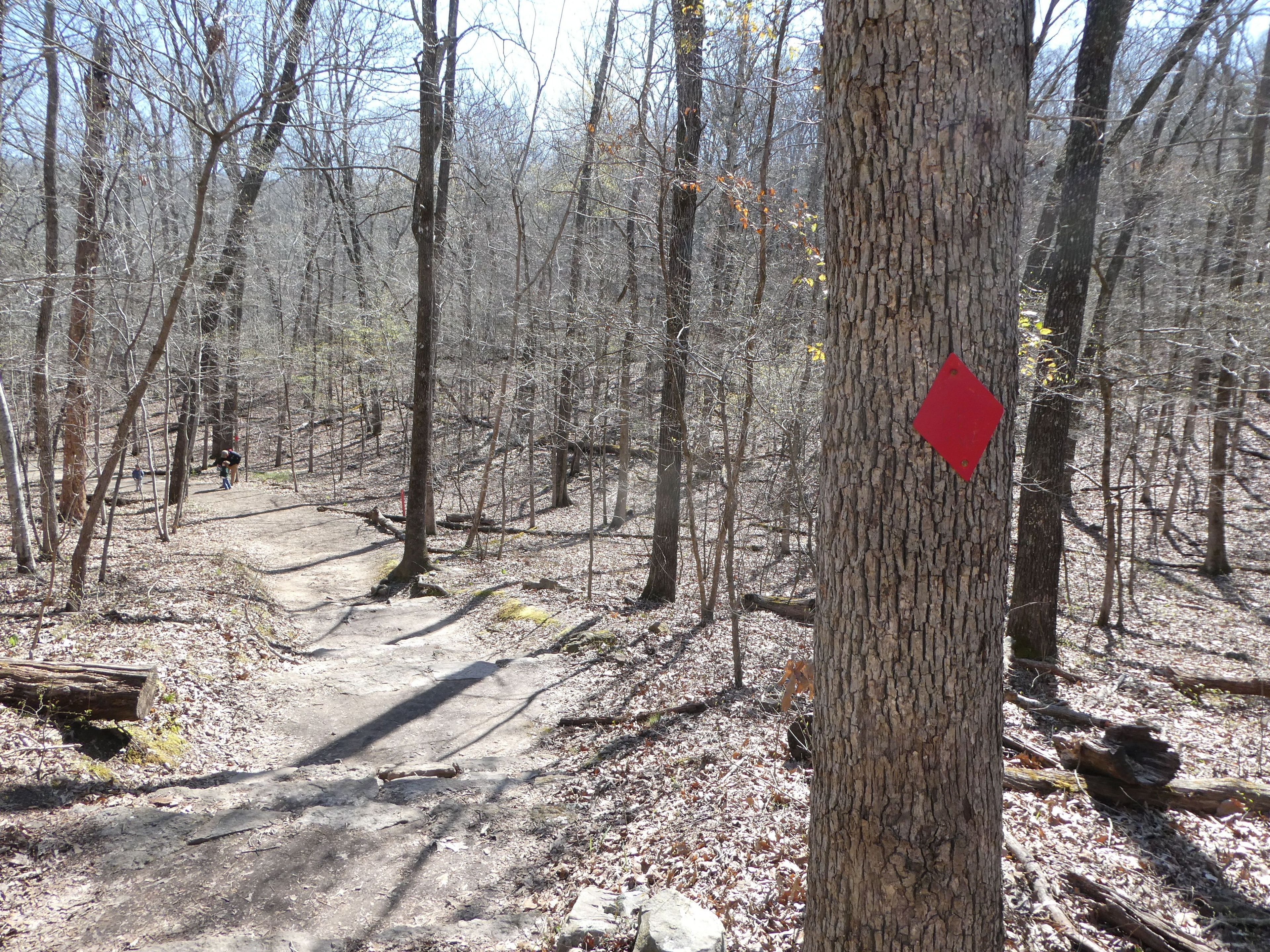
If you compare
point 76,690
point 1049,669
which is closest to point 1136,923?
point 1049,669

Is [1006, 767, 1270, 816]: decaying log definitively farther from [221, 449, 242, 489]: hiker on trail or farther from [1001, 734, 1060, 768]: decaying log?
[221, 449, 242, 489]: hiker on trail

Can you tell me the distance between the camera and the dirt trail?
3801 millimetres

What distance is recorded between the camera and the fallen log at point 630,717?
263 inches

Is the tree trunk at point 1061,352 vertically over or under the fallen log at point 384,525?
over

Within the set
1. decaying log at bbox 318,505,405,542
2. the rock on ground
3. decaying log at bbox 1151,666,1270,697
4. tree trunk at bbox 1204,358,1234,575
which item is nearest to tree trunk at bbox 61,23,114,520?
decaying log at bbox 318,505,405,542

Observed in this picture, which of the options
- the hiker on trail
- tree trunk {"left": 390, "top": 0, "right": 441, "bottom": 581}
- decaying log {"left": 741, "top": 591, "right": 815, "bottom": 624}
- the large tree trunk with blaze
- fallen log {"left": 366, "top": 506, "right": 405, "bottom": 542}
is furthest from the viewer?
the hiker on trail

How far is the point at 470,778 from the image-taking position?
5660 mm

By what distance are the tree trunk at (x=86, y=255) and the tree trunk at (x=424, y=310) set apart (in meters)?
4.03

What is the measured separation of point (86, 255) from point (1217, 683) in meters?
14.8

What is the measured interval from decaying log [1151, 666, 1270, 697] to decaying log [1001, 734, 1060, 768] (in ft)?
11.7

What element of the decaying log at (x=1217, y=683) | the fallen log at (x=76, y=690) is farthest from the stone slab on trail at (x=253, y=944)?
the decaying log at (x=1217, y=683)

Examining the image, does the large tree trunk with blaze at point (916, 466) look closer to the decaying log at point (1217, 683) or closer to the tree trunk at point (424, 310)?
the decaying log at point (1217, 683)

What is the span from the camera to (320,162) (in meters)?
19.1

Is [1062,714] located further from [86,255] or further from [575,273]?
[575,273]
